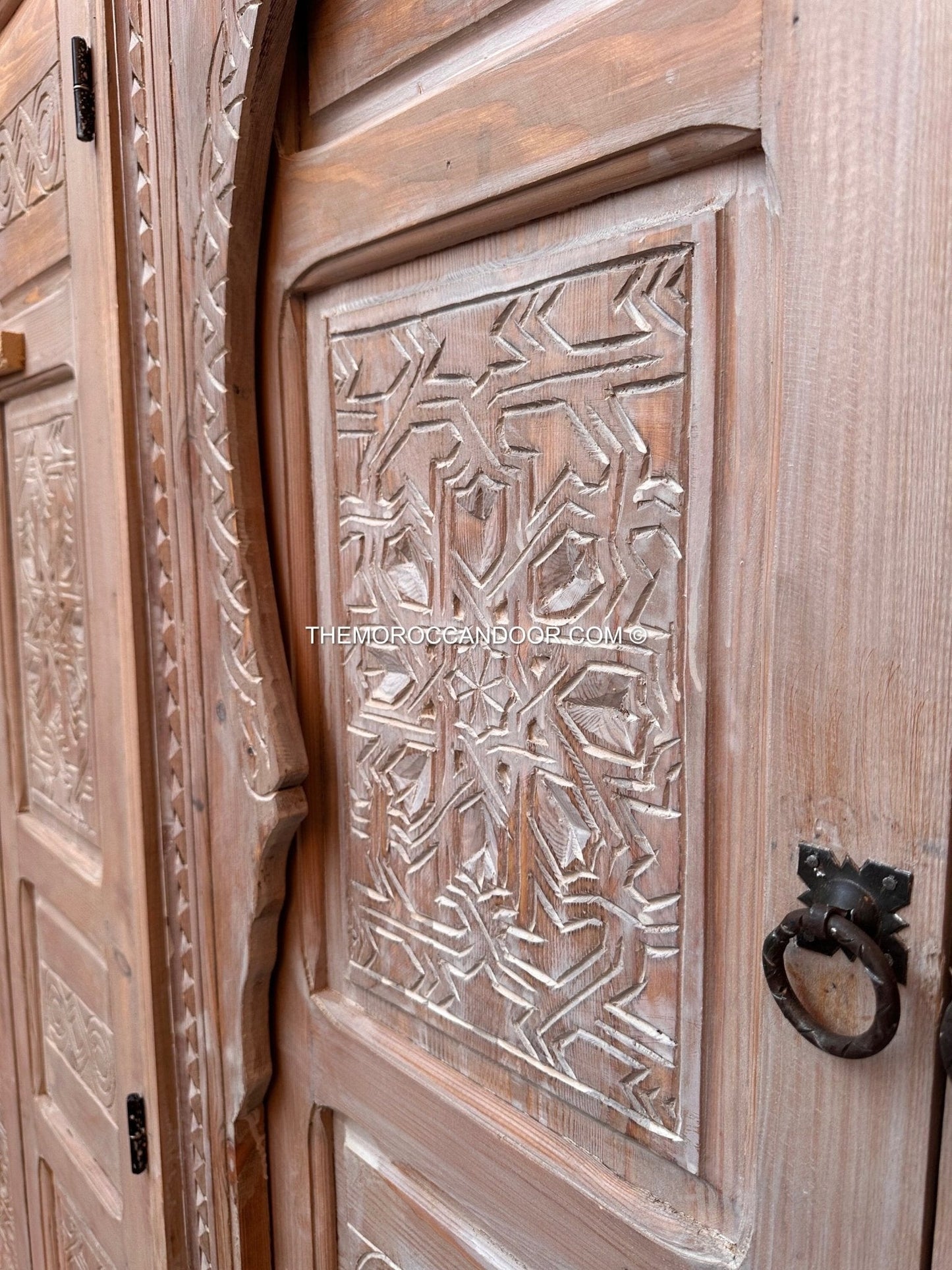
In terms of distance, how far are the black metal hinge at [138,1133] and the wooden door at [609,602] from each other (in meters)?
0.24

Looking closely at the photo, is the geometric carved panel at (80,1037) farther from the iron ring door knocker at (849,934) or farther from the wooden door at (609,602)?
the iron ring door knocker at (849,934)

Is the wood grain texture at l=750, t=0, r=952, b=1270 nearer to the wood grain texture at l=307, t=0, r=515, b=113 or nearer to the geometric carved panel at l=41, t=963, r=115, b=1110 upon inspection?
the wood grain texture at l=307, t=0, r=515, b=113

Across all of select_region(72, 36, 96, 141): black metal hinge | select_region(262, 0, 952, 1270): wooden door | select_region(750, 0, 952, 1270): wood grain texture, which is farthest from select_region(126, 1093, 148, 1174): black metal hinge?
select_region(72, 36, 96, 141): black metal hinge

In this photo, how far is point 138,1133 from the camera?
0.83 meters

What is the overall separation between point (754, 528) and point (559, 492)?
0.41 ft

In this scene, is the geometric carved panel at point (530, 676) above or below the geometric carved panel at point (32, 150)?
below

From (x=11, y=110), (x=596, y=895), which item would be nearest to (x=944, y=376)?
(x=596, y=895)

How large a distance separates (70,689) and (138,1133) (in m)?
0.47

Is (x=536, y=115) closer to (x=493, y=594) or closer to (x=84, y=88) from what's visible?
(x=493, y=594)

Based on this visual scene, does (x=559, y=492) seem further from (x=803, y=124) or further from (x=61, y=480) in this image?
(x=61, y=480)

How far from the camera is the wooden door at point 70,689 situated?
2.45 ft

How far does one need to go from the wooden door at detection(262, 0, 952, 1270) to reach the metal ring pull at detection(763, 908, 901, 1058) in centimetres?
2

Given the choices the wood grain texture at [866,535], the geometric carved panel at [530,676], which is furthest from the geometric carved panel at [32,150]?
the wood grain texture at [866,535]

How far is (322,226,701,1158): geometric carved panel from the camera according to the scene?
0.45 metres
